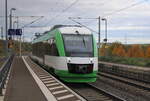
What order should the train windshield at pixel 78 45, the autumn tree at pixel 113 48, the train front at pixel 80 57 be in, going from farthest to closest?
the autumn tree at pixel 113 48, the train windshield at pixel 78 45, the train front at pixel 80 57

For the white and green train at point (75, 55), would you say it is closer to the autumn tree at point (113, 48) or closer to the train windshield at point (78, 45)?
the train windshield at point (78, 45)

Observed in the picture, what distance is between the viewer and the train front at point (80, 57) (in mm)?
18922

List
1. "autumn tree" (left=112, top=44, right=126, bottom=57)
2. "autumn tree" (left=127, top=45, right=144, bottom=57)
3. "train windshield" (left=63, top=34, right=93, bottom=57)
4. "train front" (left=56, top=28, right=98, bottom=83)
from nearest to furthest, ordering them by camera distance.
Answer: "train front" (left=56, top=28, right=98, bottom=83)
"train windshield" (left=63, top=34, right=93, bottom=57)
"autumn tree" (left=112, top=44, right=126, bottom=57)
"autumn tree" (left=127, top=45, right=144, bottom=57)

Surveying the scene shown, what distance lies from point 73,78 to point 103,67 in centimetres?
1856

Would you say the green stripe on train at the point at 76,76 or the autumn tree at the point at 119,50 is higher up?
the autumn tree at the point at 119,50

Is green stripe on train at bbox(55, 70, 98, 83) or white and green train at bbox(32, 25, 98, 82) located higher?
white and green train at bbox(32, 25, 98, 82)

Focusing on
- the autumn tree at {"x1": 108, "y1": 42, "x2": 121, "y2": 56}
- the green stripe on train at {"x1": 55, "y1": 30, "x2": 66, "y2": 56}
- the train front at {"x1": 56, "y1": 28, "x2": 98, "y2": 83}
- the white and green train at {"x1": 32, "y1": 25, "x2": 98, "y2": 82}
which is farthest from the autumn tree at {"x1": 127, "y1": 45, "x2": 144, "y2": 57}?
the green stripe on train at {"x1": 55, "y1": 30, "x2": 66, "y2": 56}

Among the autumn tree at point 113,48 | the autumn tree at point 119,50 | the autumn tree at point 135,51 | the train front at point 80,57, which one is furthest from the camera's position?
the autumn tree at point 135,51

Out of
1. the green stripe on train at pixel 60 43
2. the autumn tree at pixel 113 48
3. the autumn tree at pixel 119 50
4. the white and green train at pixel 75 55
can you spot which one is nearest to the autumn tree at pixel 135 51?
the autumn tree at pixel 113 48

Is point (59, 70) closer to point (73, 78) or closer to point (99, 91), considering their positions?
point (73, 78)

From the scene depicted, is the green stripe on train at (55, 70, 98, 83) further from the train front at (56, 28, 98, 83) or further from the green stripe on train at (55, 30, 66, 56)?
the green stripe on train at (55, 30, 66, 56)

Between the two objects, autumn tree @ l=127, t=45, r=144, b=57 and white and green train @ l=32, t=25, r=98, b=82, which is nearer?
white and green train @ l=32, t=25, r=98, b=82

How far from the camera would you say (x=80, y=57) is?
19141mm

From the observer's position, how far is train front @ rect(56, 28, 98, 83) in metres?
18.9
